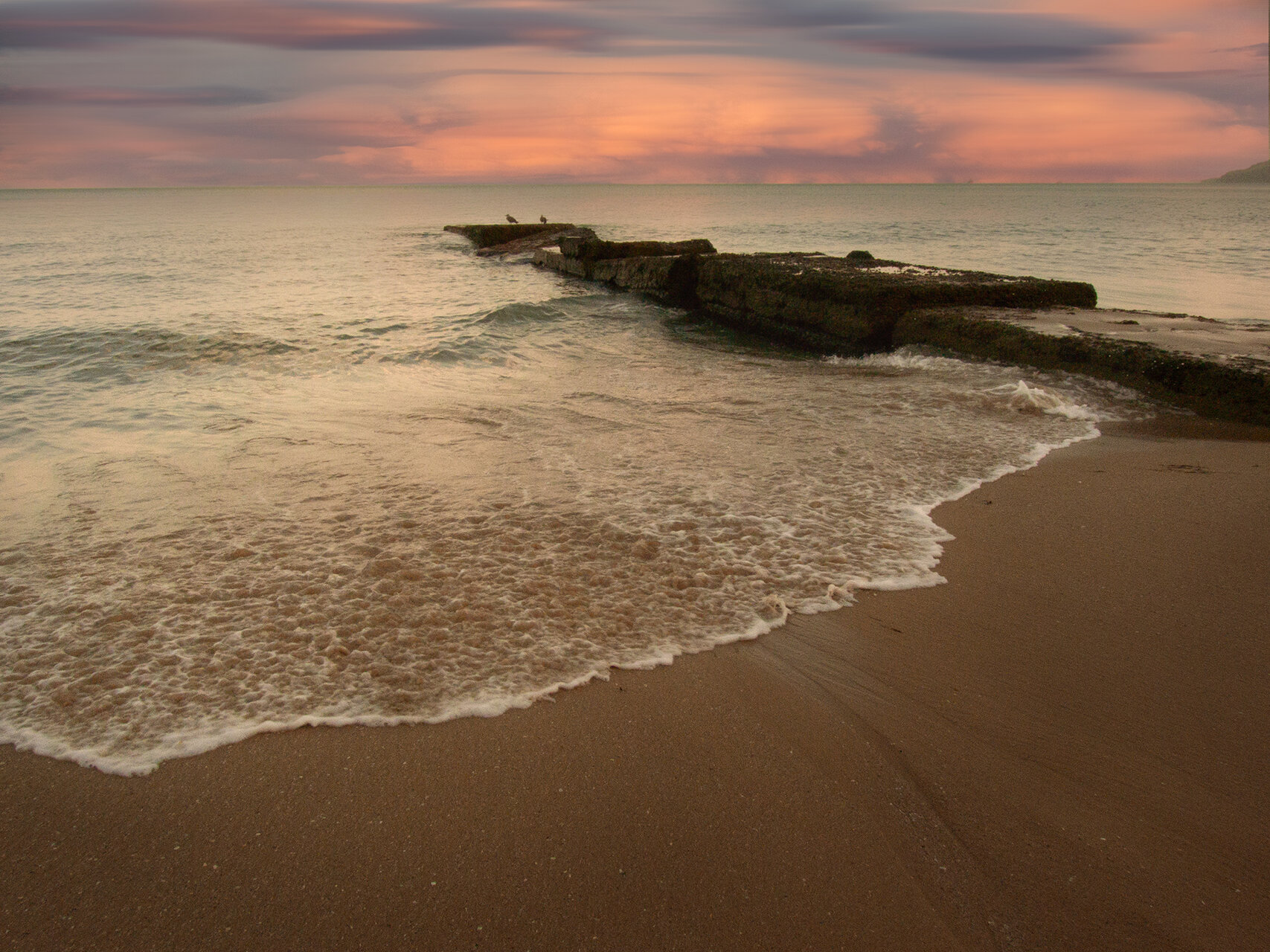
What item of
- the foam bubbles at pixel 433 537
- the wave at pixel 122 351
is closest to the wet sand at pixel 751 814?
the foam bubbles at pixel 433 537

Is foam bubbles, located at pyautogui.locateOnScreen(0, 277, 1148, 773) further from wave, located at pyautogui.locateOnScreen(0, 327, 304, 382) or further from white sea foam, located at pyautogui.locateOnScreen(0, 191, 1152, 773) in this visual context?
wave, located at pyautogui.locateOnScreen(0, 327, 304, 382)

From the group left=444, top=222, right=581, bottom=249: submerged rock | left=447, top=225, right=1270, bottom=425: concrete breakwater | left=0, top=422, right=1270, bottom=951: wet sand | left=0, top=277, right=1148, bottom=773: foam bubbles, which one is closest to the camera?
left=0, top=422, right=1270, bottom=951: wet sand

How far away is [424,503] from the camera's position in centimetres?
392

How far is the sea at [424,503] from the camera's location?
2.52 meters

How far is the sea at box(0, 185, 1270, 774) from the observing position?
2516 mm

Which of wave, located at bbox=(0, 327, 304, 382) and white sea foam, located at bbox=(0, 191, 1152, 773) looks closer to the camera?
white sea foam, located at bbox=(0, 191, 1152, 773)

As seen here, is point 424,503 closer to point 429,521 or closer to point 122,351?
point 429,521

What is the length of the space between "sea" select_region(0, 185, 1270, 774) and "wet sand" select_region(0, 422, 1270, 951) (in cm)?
22

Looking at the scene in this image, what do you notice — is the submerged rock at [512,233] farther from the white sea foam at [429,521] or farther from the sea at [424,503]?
the white sea foam at [429,521]

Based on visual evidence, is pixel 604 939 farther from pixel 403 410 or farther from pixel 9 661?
pixel 403 410

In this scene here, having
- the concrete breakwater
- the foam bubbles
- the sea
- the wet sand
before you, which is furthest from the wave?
the wet sand

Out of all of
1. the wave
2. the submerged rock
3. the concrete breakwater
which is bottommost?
the wave

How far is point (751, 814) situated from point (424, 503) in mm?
2549

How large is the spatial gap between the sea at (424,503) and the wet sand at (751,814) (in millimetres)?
224
